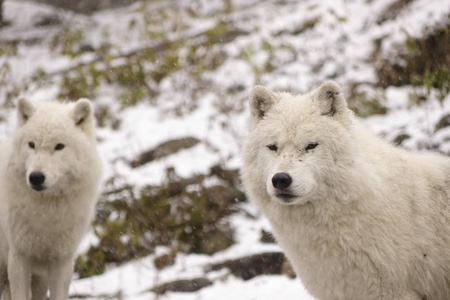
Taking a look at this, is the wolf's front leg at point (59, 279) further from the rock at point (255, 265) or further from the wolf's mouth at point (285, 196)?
the wolf's mouth at point (285, 196)

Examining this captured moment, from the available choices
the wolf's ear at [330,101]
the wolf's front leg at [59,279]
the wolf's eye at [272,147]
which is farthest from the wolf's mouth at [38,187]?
the wolf's ear at [330,101]

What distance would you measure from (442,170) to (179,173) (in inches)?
184

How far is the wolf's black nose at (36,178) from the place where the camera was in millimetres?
4621

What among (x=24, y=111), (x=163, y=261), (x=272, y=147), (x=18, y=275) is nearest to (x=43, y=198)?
(x=18, y=275)

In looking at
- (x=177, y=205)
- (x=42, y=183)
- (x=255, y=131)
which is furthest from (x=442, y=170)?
(x=177, y=205)

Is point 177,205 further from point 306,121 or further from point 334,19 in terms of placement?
point 334,19

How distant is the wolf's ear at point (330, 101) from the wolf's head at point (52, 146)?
2526 millimetres

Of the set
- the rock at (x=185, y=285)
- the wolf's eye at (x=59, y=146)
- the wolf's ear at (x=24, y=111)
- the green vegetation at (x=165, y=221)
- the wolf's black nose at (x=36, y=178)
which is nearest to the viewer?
the wolf's black nose at (x=36, y=178)

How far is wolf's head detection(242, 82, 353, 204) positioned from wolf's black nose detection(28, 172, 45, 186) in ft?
6.48

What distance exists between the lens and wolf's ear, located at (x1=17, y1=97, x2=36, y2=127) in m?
5.09

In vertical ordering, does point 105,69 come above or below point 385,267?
above

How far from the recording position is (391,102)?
8359 mm

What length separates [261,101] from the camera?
382cm

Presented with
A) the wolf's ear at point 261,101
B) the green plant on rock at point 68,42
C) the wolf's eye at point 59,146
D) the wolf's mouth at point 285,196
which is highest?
the green plant on rock at point 68,42
